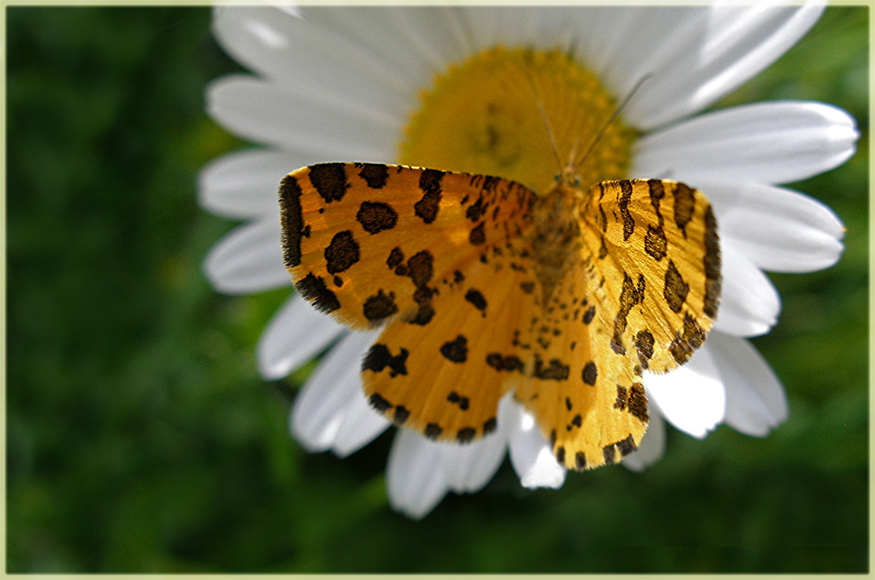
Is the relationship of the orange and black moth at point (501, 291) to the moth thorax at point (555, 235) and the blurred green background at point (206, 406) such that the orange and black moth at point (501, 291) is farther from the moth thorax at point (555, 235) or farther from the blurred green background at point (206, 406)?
the blurred green background at point (206, 406)

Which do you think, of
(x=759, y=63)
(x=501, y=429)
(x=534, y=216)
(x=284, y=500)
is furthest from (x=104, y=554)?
(x=759, y=63)

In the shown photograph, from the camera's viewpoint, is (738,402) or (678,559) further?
(678,559)

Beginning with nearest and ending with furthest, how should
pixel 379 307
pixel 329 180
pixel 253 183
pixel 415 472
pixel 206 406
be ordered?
pixel 329 180, pixel 379 307, pixel 415 472, pixel 253 183, pixel 206 406

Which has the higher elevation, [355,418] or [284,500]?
[355,418]

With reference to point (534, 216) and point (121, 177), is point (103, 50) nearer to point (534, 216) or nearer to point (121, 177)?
point (121, 177)

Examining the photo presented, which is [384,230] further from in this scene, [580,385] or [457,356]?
[580,385]

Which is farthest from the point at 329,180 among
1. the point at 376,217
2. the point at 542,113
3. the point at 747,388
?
the point at 747,388

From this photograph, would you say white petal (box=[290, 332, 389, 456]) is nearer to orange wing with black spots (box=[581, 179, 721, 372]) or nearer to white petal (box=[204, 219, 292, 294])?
white petal (box=[204, 219, 292, 294])

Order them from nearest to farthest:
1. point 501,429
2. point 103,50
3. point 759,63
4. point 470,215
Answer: point 470,215, point 759,63, point 501,429, point 103,50
